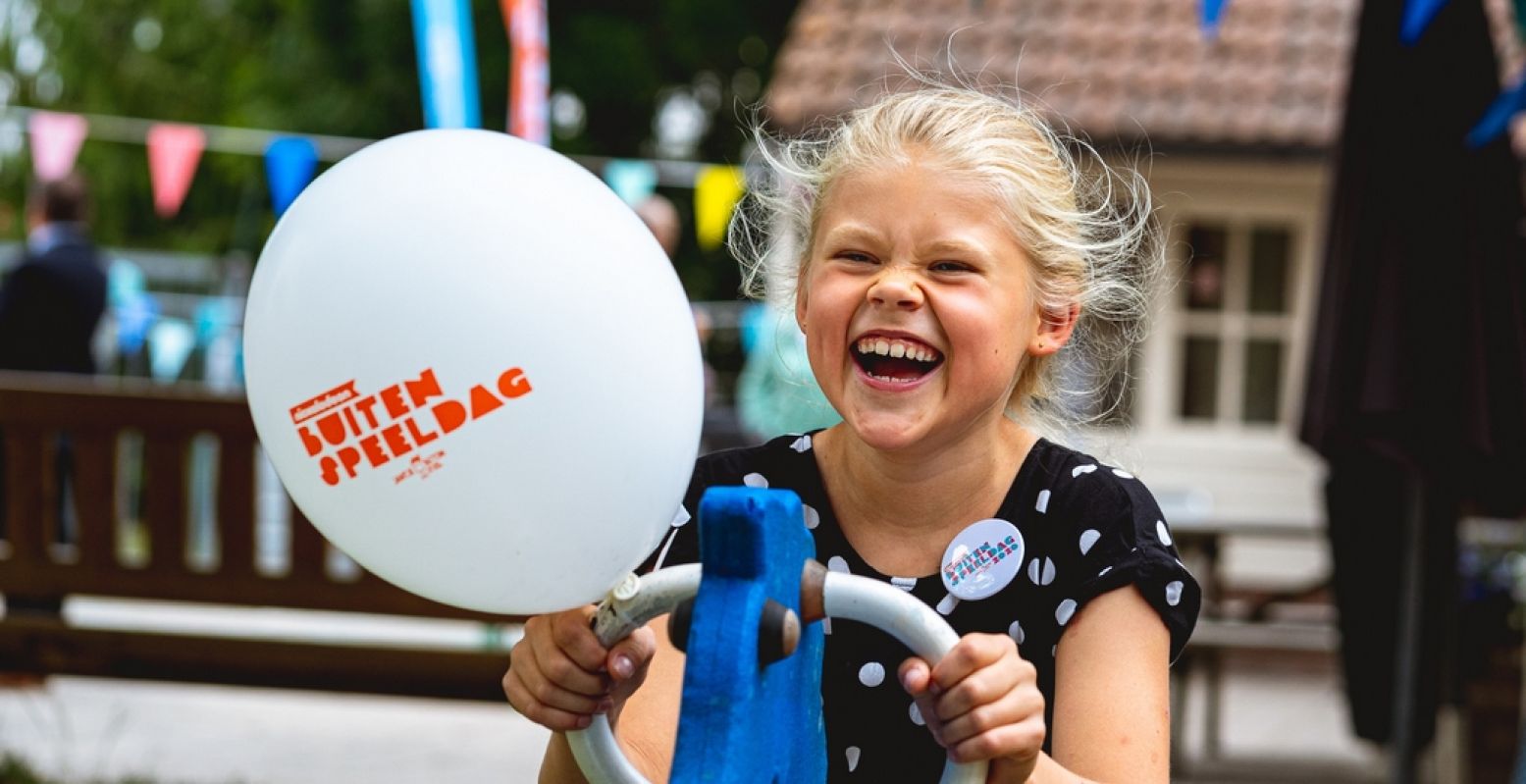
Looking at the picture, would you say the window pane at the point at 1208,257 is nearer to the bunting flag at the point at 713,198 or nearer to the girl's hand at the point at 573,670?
the bunting flag at the point at 713,198

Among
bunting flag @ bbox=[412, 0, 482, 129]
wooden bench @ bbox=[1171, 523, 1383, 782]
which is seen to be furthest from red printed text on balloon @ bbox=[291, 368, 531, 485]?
bunting flag @ bbox=[412, 0, 482, 129]

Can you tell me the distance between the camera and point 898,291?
161 centimetres

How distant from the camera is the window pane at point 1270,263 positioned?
894 cm

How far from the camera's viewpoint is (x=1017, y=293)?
171cm

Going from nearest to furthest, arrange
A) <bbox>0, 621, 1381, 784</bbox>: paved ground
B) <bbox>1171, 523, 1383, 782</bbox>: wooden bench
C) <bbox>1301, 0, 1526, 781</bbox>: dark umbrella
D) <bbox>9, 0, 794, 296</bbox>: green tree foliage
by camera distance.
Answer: <bbox>1301, 0, 1526, 781</bbox>: dark umbrella
<bbox>0, 621, 1381, 784</bbox>: paved ground
<bbox>1171, 523, 1383, 782</bbox>: wooden bench
<bbox>9, 0, 794, 296</bbox>: green tree foliage

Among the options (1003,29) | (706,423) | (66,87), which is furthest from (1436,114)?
(66,87)

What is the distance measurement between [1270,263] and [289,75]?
14.9m

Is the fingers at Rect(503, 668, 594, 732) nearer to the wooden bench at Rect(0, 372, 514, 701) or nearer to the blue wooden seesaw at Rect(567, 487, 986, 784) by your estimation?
the blue wooden seesaw at Rect(567, 487, 986, 784)

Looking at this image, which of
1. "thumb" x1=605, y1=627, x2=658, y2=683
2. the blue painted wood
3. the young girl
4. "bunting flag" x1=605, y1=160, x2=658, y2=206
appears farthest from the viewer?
"bunting flag" x1=605, y1=160, x2=658, y2=206

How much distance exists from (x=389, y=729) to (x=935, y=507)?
14.4ft

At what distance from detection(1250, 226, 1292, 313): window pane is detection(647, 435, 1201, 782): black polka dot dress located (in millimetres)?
7450

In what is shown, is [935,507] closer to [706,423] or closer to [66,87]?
[706,423]

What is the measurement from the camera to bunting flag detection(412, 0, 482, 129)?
6359mm

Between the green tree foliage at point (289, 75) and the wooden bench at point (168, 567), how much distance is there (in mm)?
11369
